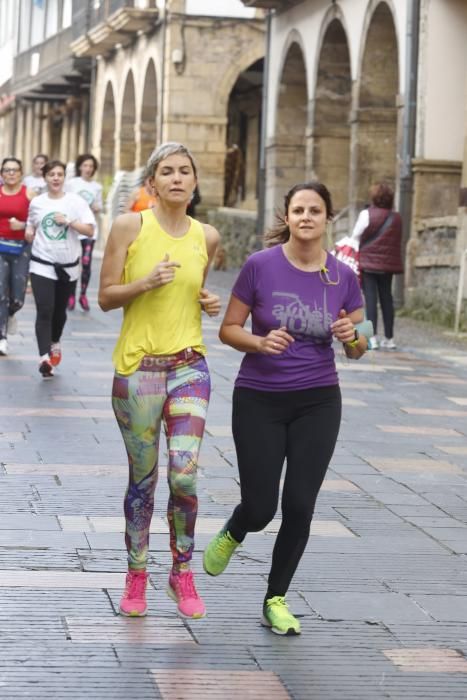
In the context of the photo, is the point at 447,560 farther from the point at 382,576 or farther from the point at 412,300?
the point at 412,300

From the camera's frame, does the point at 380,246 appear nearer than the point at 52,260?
No

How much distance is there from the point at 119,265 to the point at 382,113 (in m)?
18.4

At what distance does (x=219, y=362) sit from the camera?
47.7 feet

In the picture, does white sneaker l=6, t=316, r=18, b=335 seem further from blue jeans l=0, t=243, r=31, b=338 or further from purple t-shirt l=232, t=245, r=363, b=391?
purple t-shirt l=232, t=245, r=363, b=391

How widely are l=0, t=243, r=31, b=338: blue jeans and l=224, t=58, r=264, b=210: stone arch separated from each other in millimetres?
21849

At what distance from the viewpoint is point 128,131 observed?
4075 cm

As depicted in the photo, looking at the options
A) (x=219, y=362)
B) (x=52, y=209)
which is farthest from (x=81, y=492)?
(x=219, y=362)

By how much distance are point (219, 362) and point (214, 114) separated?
2028cm

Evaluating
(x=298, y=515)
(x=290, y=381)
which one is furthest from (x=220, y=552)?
(x=290, y=381)

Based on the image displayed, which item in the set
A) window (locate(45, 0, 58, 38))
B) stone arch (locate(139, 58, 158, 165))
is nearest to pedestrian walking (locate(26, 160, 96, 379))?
stone arch (locate(139, 58, 158, 165))

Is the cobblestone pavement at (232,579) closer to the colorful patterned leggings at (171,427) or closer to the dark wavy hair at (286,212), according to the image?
the colorful patterned leggings at (171,427)

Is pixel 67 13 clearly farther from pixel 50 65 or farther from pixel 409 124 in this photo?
pixel 409 124

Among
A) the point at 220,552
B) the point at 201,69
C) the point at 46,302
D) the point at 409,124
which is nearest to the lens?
the point at 220,552

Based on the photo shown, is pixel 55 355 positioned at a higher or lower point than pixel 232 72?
lower
